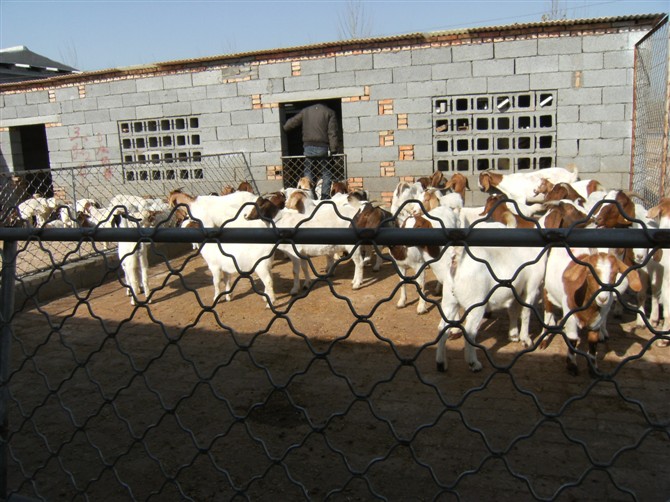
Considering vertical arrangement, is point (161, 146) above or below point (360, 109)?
below

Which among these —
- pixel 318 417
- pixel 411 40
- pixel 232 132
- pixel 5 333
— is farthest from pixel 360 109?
pixel 5 333

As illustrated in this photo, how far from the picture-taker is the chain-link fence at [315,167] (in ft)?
35.9

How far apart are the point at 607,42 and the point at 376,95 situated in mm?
3843

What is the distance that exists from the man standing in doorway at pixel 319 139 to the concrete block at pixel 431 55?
1768 millimetres

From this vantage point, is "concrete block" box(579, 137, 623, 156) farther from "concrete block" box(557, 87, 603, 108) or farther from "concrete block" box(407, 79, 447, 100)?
"concrete block" box(407, 79, 447, 100)

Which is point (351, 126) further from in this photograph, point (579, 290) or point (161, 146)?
point (579, 290)

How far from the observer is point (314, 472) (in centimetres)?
313

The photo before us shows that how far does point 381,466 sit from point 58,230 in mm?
2095

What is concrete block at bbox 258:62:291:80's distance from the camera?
36.6ft

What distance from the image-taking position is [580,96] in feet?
31.4

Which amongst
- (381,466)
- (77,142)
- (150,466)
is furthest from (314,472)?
(77,142)

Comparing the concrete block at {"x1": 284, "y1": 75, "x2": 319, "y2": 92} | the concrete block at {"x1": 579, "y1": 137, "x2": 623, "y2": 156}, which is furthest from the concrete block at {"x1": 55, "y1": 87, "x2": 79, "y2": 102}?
the concrete block at {"x1": 579, "y1": 137, "x2": 623, "y2": 156}

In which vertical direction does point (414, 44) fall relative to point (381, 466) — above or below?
above

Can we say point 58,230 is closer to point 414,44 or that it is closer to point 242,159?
point 414,44
